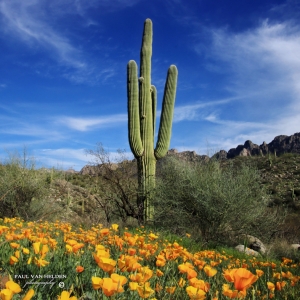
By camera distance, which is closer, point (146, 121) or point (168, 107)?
point (146, 121)

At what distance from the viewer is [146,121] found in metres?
10.3

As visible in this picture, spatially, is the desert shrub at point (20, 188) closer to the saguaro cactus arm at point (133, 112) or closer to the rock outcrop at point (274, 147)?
the saguaro cactus arm at point (133, 112)

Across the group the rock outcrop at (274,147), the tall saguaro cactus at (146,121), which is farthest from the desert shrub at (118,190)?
the rock outcrop at (274,147)

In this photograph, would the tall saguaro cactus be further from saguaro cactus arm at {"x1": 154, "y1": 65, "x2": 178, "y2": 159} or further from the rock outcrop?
the rock outcrop

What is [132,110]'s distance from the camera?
9.97m

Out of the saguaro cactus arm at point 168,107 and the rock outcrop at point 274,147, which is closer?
the saguaro cactus arm at point 168,107

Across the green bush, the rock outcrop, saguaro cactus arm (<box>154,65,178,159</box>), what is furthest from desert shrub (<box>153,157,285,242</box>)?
the rock outcrop

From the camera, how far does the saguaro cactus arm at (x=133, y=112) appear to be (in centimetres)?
989

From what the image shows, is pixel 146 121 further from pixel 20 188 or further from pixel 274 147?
pixel 274 147

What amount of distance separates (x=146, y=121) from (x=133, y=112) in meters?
0.60

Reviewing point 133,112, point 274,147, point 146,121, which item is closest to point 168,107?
point 146,121

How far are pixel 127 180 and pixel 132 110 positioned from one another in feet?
9.07

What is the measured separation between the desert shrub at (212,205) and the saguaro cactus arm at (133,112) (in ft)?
4.64

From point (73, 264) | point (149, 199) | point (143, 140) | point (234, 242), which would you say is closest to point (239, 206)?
point (234, 242)
